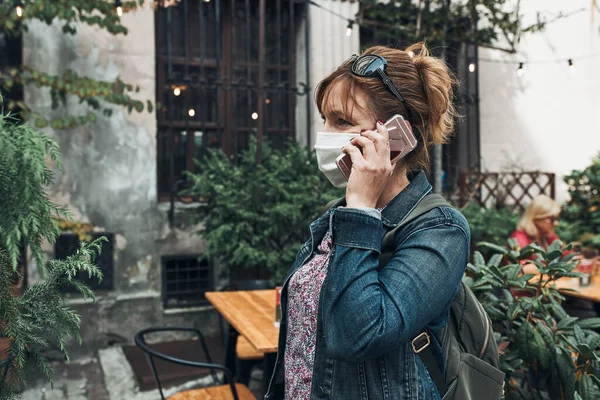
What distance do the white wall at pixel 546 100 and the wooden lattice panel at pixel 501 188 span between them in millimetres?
307

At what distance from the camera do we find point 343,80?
1589 mm

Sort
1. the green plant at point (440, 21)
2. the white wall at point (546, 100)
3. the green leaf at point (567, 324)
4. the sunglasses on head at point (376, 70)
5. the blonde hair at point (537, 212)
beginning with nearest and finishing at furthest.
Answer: the sunglasses on head at point (376, 70) < the green leaf at point (567, 324) < the blonde hair at point (537, 212) < the green plant at point (440, 21) < the white wall at point (546, 100)

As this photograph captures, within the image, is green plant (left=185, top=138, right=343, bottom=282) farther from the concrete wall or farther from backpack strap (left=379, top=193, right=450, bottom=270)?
backpack strap (left=379, top=193, right=450, bottom=270)

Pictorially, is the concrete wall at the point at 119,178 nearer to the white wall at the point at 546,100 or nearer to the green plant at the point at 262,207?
the green plant at the point at 262,207

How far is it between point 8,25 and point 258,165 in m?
2.52

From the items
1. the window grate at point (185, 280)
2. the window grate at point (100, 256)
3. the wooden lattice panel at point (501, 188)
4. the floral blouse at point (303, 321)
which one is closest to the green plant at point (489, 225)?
the wooden lattice panel at point (501, 188)

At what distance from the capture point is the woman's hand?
1430mm

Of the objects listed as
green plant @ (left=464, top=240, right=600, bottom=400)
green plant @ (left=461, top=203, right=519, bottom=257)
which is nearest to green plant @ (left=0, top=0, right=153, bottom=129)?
green plant @ (left=461, top=203, right=519, bottom=257)

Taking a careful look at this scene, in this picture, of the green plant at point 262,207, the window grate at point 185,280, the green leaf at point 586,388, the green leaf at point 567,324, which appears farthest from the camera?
the window grate at point 185,280

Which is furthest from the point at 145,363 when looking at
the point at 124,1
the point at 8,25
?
the point at 124,1

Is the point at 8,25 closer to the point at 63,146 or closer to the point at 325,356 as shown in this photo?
the point at 63,146

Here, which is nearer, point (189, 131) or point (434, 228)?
point (434, 228)

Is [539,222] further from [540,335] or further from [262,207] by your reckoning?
[540,335]

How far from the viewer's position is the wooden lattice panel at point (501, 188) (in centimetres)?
739
